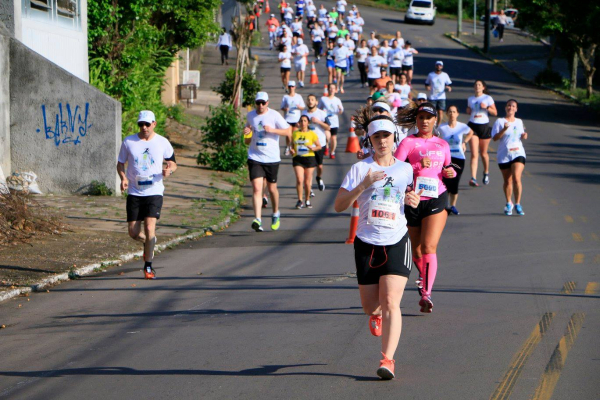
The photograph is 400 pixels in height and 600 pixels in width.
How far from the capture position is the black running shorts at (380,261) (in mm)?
6105

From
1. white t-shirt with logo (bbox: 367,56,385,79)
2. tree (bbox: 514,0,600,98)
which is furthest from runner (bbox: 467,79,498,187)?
white t-shirt with logo (bbox: 367,56,385,79)

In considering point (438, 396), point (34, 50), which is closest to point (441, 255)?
point (438, 396)

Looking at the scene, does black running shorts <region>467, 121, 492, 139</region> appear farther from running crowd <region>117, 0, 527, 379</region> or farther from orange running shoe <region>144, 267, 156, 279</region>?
orange running shoe <region>144, 267, 156, 279</region>

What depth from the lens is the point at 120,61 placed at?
67.2 feet

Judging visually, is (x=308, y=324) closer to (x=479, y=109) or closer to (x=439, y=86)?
(x=479, y=109)

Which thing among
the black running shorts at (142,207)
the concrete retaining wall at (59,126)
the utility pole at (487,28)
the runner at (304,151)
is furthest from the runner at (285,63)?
the black running shorts at (142,207)

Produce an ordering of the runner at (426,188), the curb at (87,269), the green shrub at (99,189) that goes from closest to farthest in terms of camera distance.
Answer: the runner at (426,188), the curb at (87,269), the green shrub at (99,189)

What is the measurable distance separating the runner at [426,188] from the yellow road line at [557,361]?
51.7 inches

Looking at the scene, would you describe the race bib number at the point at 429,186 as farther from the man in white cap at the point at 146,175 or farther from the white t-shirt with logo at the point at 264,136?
the white t-shirt with logo at the point at 264,136

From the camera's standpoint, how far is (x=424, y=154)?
26.8ft

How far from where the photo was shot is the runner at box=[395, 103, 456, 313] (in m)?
8.06

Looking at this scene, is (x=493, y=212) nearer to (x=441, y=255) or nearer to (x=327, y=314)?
(x=441, y=255)

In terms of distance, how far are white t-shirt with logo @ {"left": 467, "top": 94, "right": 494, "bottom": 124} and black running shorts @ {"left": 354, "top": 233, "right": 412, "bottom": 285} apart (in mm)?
12358

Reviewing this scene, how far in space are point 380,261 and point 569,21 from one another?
28.3m
